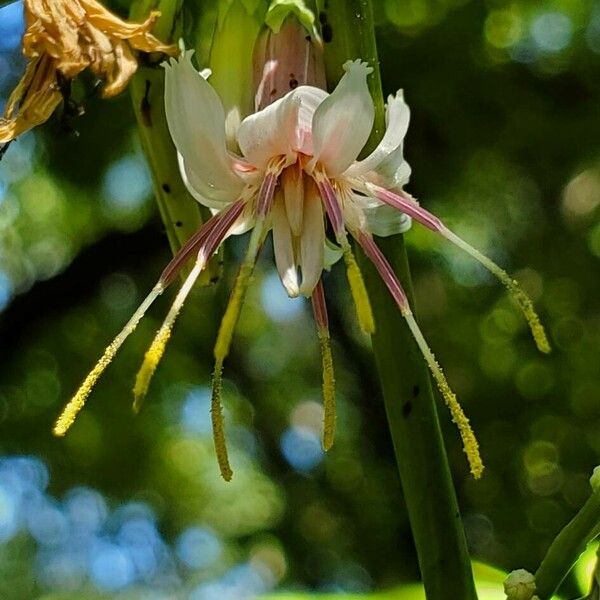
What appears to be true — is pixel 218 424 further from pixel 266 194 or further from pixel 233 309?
pixel 266 194

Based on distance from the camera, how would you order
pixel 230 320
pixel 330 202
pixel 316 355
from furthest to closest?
pixel 316 355 < pixel 330 202 < pixel 230 320

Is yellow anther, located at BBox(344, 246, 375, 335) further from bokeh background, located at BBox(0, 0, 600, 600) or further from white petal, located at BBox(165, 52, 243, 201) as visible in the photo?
bokeh background, located at BBox(0, 0, 600, 600)

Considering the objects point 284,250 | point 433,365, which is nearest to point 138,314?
point 284,250

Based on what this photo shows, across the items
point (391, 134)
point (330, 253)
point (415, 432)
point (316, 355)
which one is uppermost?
point (391, 134)

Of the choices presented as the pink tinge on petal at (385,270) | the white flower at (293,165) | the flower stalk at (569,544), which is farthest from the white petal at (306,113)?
the flower stalk at (569,544)

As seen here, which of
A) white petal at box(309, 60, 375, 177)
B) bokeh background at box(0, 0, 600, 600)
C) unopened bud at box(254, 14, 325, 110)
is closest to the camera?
white petal at box(309, 60, 375, 177)

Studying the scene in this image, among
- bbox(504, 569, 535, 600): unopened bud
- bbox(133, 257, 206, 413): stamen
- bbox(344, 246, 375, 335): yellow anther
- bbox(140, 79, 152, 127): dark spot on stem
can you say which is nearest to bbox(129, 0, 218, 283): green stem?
bbox(140, 79, 152, 127): dark spot on stem

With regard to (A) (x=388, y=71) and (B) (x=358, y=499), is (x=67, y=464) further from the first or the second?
(A) (x=388, y=71)
